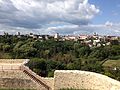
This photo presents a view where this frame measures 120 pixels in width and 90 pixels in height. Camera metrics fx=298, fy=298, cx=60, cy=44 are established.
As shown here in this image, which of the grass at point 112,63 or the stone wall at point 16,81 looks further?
the grass at point 112,63

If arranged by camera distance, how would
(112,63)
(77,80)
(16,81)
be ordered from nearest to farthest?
(16,81)
(77,80)
(112,63)

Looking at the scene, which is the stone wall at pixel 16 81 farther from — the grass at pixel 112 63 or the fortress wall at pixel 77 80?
the grass at pixel 112 63

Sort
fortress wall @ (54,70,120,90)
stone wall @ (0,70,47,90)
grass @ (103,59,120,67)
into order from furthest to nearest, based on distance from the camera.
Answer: grass @ (103,59,120,67)
stone wall @ (0,70,47,90)
fortress wall @ (54,70,120,90)

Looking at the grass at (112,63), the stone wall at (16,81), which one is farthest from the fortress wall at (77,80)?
the grass at (112,63)

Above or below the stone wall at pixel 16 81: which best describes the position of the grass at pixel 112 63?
below

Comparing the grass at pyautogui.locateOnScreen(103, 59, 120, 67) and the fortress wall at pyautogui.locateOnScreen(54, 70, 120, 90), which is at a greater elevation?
the fortress wall at pyautogui.locateOnScreen(54, 70, 120, 90)

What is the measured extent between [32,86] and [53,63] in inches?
1232

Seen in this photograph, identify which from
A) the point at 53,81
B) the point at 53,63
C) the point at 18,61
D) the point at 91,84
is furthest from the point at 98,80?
the point at 53,63

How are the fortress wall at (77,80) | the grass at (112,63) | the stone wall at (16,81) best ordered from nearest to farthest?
the fortress wall at (77,80) < the stone wall at (16,81) < the grass at (112,63)

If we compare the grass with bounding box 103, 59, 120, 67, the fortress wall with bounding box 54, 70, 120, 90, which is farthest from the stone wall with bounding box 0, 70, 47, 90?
the grass with bounding box 103, 59, 120, 67

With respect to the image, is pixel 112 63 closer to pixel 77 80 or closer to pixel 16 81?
pixel 77 80

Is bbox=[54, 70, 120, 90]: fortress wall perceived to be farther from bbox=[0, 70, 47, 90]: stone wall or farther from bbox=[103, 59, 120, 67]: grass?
bbox=[103, 59, 120, 67]: grass

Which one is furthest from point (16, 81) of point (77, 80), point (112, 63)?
point (112, 63)

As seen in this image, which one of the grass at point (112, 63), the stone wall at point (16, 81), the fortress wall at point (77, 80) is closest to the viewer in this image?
the fortress wall at point (77, 80)
